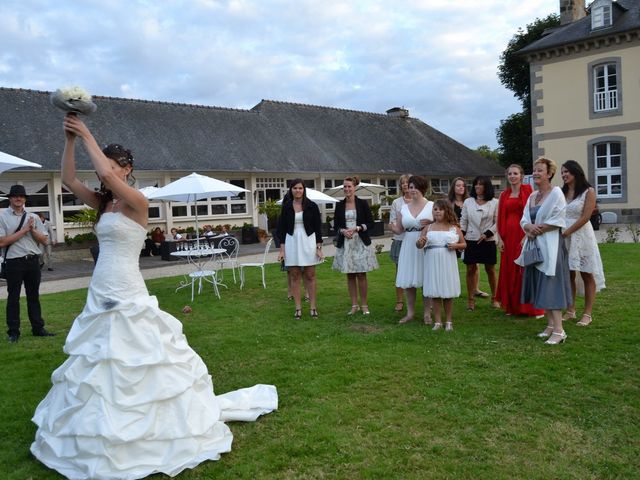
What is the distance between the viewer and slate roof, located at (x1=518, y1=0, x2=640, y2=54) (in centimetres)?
2402

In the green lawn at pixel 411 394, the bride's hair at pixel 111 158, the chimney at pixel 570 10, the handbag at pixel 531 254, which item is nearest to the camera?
the green lawn at pixel 411 394

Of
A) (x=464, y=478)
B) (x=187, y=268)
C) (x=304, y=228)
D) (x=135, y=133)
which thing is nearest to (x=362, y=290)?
(x=304, y=228)

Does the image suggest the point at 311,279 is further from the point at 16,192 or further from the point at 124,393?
the point at 124,393

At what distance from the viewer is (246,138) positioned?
27.4 m

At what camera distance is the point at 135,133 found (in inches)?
934

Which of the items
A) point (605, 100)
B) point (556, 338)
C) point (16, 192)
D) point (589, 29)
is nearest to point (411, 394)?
point (556, 338)

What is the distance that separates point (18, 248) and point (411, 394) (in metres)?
5.31

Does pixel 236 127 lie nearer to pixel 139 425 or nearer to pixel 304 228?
pixel 304 228

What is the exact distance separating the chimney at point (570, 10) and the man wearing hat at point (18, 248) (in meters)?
29.7

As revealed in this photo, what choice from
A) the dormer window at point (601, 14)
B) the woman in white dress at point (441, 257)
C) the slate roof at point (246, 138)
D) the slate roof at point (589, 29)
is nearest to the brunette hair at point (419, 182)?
the woman in white dress at point (441, 257)

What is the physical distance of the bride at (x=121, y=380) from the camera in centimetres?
332

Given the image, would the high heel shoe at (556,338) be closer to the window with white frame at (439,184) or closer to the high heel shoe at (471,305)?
the high heel shoe at (471,305)

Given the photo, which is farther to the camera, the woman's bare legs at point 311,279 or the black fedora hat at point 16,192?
the woman's bare legs at point 311,279

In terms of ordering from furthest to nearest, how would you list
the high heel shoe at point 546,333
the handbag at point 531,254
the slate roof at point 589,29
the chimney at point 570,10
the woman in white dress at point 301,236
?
the chimney at point 570,10 → the slate roof at point 589,29 → the woman in white dress at point 301,236 → the high heel shoe at point 546,333 → the handbag at point 531,254
